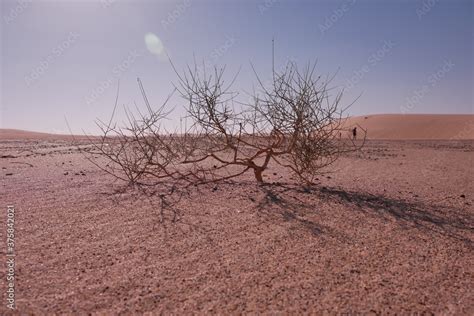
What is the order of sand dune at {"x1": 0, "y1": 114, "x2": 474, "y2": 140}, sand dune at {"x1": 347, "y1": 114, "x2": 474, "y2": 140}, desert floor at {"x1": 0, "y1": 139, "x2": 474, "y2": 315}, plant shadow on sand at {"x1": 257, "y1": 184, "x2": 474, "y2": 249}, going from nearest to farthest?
desert floor at {"x1": 0, "y1": 139, "x2": 474, "y2": 315}
plant shadow on sand at {"x1": 257, "y1": 184, "x2": 474, "y2": 249}
sand dune at {"x1": 0, "y1": 114, "x2": 474, "y2": 140}
sand dune at {"x1": 347, "y1": 114, "x2": 474, "y2": 140}

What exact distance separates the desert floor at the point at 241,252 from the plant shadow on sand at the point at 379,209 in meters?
0.02

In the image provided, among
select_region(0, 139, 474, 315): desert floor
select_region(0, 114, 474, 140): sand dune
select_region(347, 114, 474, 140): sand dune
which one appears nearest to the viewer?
select_region(0, 139, 474, 315): desert floor

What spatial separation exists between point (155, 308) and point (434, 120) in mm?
48846

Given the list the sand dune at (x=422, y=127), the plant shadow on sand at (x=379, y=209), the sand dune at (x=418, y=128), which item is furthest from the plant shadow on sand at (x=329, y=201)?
the sand dune at (x=422, y=127)

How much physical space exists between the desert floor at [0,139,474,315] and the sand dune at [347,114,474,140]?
3398 centimetres

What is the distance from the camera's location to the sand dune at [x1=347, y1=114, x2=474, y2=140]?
3634cm

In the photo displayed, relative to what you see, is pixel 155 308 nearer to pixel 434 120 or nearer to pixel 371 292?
pixel 371 292

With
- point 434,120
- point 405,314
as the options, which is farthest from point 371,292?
point 434,120

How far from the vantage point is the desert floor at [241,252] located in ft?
6.43

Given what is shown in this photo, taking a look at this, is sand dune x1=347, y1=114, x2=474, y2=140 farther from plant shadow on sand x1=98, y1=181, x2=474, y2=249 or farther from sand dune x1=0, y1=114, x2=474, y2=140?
plant shadow on sand x1=98, y1=181, x2=474, y2=249

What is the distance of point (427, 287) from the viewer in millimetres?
2123

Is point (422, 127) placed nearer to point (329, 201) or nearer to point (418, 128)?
point (418, 128)

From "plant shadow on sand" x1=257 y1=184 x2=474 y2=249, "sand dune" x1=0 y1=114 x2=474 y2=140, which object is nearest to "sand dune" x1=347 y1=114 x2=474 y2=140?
"sand dune" x1=0 y1=114 x2=474 y2=140

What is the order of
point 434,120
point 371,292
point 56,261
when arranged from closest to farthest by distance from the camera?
point 371,292
point 56,261
point 434,120
